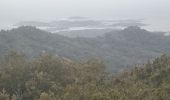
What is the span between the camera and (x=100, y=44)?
297ft

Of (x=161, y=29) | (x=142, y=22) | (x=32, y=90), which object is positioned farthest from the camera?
(x=142, y=22)

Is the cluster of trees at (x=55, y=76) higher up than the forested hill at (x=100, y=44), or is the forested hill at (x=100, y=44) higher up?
the cluster of trees at (x=55, y=76)

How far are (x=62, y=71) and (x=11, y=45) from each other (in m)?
49.4

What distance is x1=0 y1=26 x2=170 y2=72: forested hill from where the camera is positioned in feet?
231

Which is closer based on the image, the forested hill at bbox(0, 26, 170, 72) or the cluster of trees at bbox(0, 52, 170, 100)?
the cluster of trees at bbox(0, 52, 170, 100)

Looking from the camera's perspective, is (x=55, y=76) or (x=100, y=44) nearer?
(x=55, y=76)

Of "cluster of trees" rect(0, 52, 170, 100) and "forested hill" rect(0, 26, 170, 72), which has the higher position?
"cluster of trees" rect(0, 52, 170, 100)

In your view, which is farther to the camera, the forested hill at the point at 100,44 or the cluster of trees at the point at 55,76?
the forested hill at the point at 100,44

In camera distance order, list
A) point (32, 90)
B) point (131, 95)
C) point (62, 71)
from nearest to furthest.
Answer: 1. point (131, 95)
2. point (32, 90)
3. point (62, 71)

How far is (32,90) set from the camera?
16469 millimetres

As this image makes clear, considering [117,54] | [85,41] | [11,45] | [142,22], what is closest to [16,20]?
[142,22]

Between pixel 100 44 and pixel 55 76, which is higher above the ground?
pixel 55 76

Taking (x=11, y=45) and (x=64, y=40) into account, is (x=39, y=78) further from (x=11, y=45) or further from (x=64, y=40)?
(x=64, y=40)

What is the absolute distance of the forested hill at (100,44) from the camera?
231 feet
